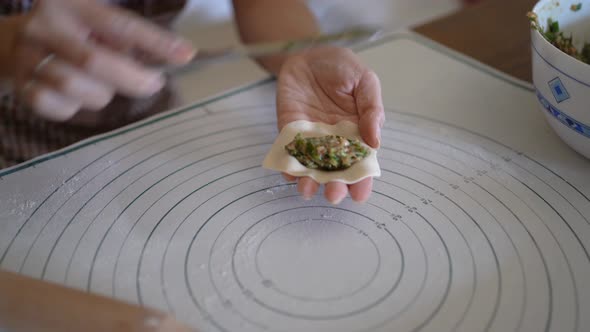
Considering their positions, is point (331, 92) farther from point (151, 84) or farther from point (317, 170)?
point (151, 84)

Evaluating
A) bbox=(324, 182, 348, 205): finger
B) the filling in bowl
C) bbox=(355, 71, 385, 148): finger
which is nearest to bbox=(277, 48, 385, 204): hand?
bbox=(355, 71, 385, 148): finger

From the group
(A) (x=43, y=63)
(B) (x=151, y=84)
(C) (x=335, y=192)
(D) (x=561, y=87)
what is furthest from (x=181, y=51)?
(D) (x=561, y=87)

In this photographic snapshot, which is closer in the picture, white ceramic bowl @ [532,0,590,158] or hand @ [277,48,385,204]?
white ceramic bowl @ [532,0,590,158]

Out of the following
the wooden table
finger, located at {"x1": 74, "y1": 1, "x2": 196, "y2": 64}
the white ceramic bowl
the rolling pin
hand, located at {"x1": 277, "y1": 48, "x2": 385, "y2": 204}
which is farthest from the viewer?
the wooden table

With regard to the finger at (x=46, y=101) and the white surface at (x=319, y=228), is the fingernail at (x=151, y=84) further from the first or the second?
the white surface at (x=319, y=228)

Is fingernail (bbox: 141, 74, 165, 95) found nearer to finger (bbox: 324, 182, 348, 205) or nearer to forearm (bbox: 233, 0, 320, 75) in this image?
finger (bbox: 324, 182, 348, 205)

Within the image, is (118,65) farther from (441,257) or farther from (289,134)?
(441,257)

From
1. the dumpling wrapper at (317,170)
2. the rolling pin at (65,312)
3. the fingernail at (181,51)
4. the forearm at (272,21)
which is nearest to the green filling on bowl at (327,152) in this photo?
the dumpling wrapper at (317,170)
